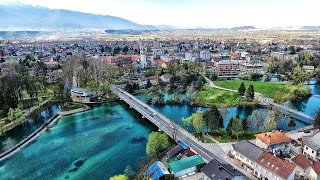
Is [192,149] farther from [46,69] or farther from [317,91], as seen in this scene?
[46,69]

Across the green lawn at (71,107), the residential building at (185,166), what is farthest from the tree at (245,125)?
the green lawn at (71,107)

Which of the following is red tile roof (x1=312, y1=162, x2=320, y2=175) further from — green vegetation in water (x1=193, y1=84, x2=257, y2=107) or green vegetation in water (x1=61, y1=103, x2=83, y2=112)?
green vegetation in water (x1=61, y1=103, x2=83, y2=112)

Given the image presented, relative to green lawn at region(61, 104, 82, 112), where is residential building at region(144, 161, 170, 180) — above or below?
below

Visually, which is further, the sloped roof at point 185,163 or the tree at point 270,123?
the tree at point 270,123

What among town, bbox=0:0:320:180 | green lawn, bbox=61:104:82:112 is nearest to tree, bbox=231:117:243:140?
town, bbox=0:0:320:180

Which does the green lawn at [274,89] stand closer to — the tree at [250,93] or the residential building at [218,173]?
the tree at [250,93]

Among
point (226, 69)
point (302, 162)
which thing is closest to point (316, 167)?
point (302, 162)

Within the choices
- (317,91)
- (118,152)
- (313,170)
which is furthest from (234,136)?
(317,91)

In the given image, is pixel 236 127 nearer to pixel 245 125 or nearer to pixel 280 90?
pixel 245 125
